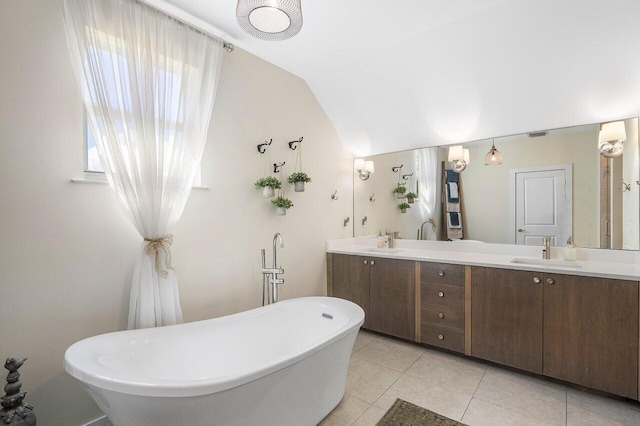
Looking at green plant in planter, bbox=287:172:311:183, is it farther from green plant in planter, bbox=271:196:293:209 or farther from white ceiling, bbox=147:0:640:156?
white ceiling, bbox=147:0:640:156

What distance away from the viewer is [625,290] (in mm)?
1909

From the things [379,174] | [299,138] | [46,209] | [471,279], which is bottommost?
[471,279]

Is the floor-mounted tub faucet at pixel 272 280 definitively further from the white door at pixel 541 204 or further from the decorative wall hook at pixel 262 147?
the white door at pixel 541 204

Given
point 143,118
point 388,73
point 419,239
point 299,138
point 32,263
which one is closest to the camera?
point 32,263

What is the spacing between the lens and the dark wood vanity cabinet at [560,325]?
1.92 m

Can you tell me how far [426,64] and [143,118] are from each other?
2.29 metres

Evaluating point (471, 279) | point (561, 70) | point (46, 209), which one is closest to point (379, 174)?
point (471, 279)

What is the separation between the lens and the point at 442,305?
2.65 meters

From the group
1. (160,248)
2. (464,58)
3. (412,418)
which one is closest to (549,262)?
(412,418)

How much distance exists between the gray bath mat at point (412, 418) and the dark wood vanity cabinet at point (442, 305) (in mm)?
843

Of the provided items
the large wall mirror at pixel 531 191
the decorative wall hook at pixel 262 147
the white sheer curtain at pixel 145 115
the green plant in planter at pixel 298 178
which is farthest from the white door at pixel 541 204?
the white sheer curtain at pixel 145 115

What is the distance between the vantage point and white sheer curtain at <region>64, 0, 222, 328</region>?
1676 millimetres

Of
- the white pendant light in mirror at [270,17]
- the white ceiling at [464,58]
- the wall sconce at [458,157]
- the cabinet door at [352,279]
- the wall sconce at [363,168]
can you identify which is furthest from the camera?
the wall sconce at [363,168]

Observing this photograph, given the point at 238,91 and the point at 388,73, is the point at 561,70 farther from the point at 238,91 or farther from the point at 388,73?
the point at 238,91
